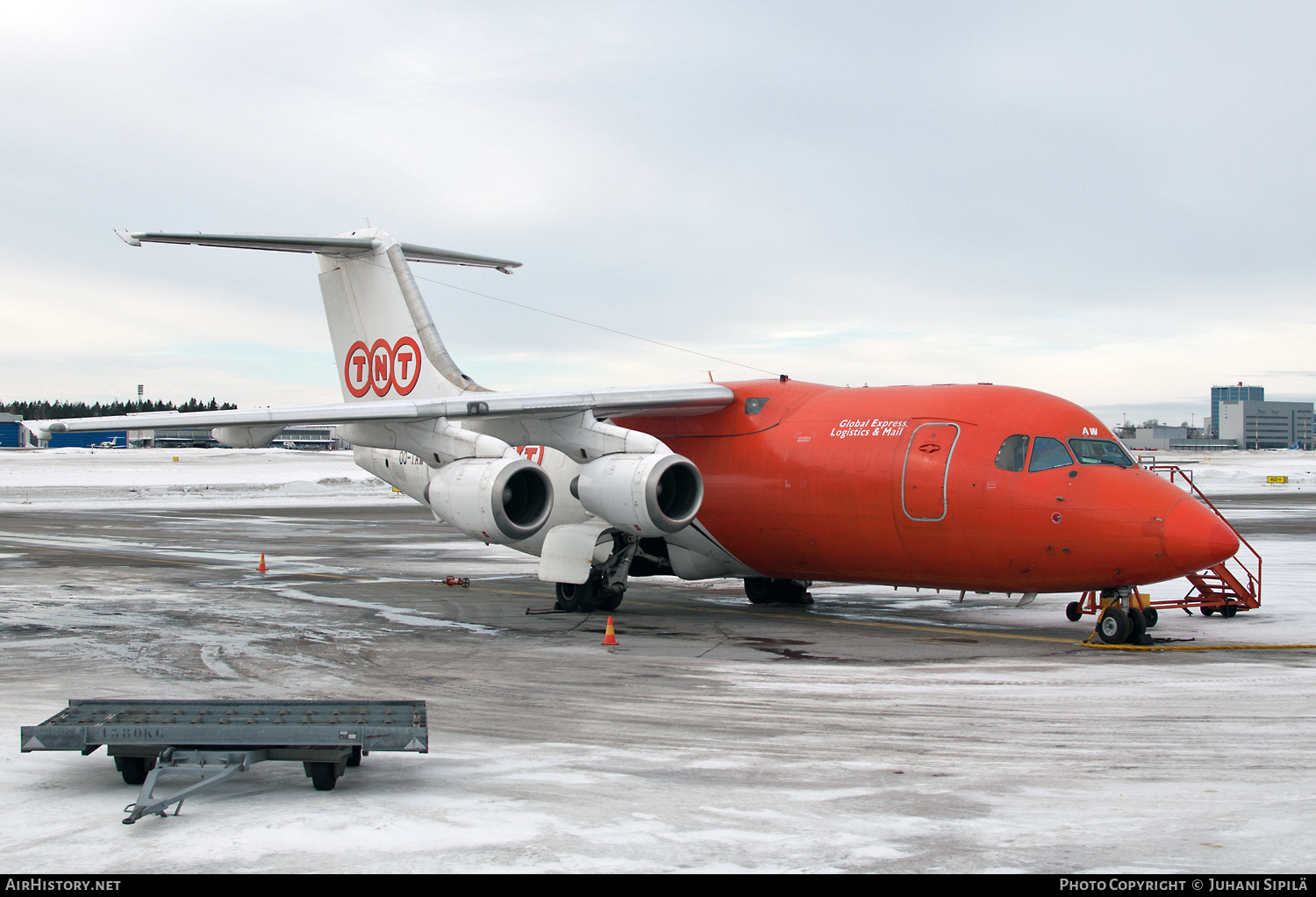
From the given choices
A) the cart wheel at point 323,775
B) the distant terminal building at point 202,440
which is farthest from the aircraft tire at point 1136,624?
the distant terminal building at point 202,440

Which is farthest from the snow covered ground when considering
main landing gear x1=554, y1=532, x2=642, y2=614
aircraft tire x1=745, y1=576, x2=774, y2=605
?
main landing gear x1=554, y1=532, x2=642, y2=614

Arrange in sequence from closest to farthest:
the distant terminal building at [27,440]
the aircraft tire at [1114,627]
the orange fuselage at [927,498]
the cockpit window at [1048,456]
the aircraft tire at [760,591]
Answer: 1. the orange fuselage at [927,498]
2. the aircraft tire at [1114,627]
3. the cockpit window at [1048,456]
4. the aircraft tire at [760,591]
5. the distant terminal building at [27,440]

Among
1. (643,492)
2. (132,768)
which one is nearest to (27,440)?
(643,492)

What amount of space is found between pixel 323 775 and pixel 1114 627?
934 cm

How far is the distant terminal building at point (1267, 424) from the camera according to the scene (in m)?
173

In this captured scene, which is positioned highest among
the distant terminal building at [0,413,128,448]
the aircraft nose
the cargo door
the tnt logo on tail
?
the distant terminal building at [0,413,128,448]

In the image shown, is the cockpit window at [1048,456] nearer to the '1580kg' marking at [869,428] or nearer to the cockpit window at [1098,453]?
the cockpit window at [1098,453]

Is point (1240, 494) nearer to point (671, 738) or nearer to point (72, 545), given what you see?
point (72, 545)

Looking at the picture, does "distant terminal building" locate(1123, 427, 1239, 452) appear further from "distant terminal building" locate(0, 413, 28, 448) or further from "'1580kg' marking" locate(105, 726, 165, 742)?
"'1580kg' marking" locate(105, 726, 165, 742)

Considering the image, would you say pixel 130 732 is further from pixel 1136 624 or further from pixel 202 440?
pixel 202 440

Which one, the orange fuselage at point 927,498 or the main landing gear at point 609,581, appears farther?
the main landing gear at point 609,581

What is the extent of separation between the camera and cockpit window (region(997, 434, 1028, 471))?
13.1 metres

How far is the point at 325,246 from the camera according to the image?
707 inches

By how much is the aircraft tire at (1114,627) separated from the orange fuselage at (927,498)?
0.47 m
